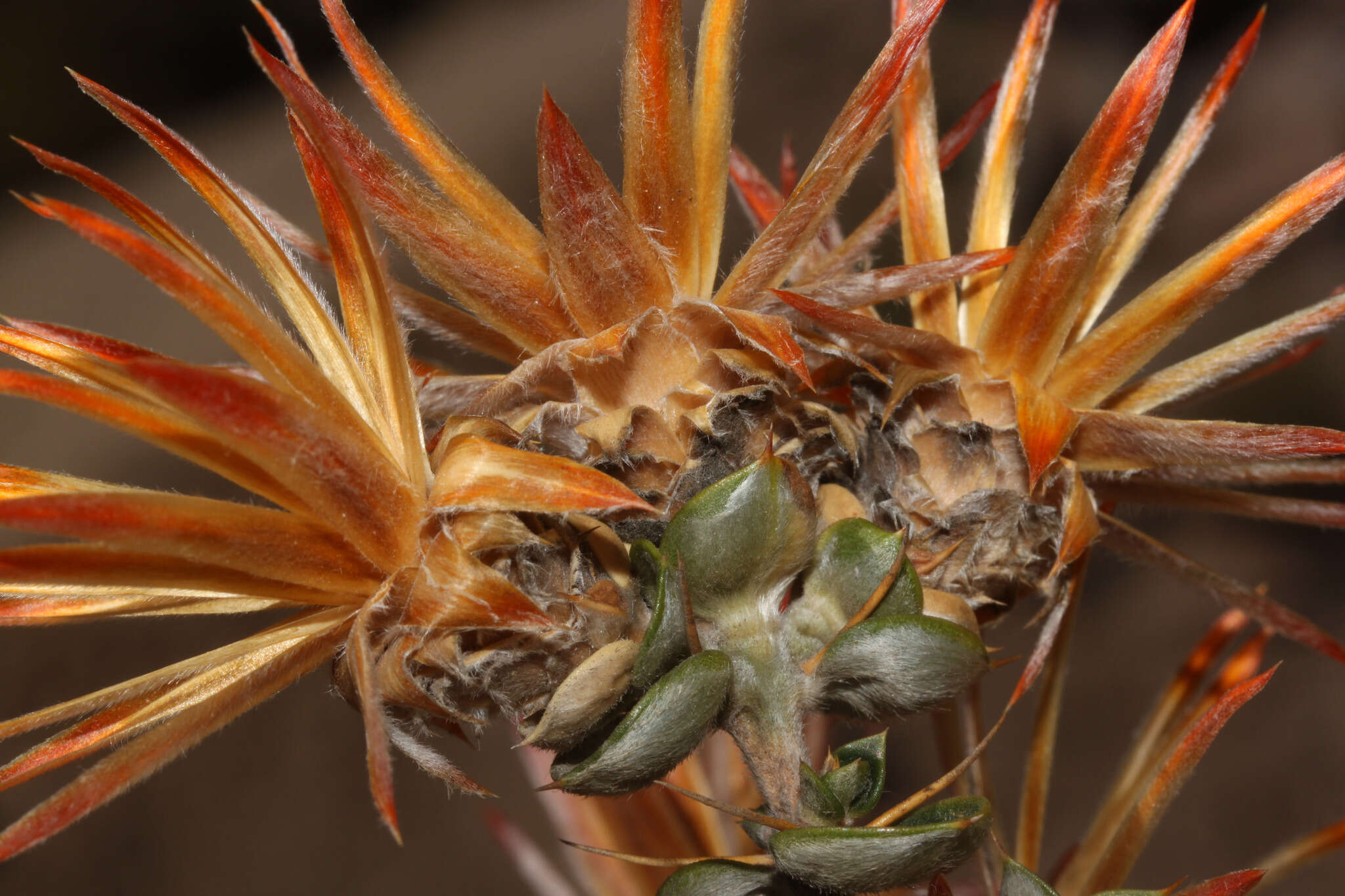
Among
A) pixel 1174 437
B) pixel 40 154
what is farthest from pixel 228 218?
pixel 1174 437

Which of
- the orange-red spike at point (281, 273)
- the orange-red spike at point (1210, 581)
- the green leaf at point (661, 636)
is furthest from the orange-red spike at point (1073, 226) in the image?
the orange-red spike at point (281, 273)

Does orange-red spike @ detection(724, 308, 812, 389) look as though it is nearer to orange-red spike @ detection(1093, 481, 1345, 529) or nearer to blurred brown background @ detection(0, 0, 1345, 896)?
orange-red spike @ detection(1093, 481, 1345, 529)

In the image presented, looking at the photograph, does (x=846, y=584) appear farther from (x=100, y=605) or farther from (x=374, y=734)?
(x=100, y=605)

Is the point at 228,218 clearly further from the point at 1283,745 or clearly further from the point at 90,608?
the point at 1283,745

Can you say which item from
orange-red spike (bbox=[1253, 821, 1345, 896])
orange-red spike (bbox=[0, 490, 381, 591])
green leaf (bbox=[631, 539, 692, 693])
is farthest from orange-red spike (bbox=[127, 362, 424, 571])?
orange-red spike (bbox=[1253, 821, 1345, 896])

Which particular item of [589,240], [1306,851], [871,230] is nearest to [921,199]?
[871,230]

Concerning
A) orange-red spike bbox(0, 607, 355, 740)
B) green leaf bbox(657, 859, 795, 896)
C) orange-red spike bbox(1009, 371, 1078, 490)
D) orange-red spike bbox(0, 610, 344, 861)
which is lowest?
green leaf bbox(657, 859, 795, 896)

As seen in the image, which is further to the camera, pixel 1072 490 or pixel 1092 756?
pixel 1092 756
